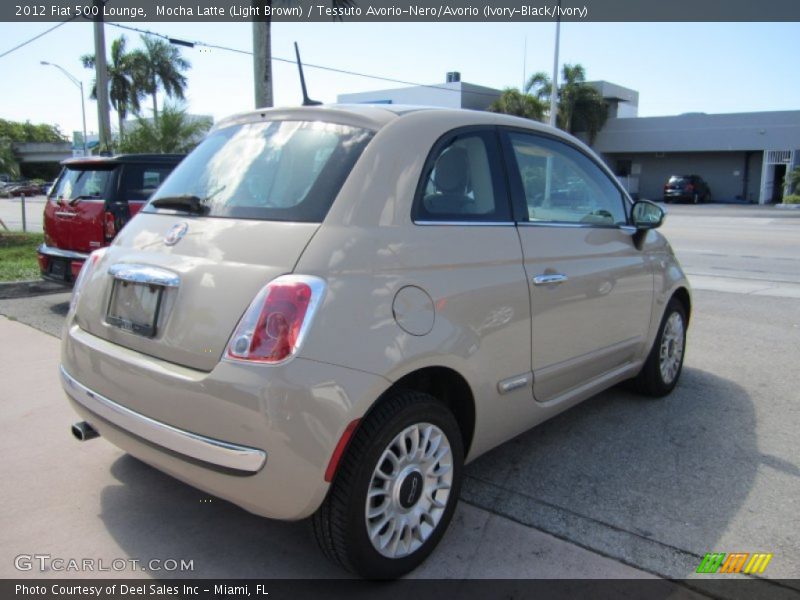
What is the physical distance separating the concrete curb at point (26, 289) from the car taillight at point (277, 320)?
687 cm

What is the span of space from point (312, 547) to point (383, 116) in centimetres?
190

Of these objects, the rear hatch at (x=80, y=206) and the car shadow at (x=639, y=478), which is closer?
the car shadow at (x=639, y=478)

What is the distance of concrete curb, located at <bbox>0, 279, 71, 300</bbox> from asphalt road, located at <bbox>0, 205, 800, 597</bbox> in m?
5.52

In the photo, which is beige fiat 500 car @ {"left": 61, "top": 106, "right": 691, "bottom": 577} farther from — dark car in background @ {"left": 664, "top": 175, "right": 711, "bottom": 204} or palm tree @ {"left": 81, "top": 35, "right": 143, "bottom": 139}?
palm tree @ {"left": 81, "top": 35, "right": 143, "bottom": 139}

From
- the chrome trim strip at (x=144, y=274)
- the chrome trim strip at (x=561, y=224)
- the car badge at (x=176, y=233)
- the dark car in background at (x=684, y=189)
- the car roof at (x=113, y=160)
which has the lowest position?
the chrome trim strip at (x=144, y=274)

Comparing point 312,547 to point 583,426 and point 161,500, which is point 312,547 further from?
point 583,426

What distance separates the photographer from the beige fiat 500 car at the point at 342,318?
2279 mm

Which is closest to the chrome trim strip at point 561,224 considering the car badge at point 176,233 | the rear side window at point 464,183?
the rear side window at point 464,183

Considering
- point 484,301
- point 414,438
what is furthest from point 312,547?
point 484,301

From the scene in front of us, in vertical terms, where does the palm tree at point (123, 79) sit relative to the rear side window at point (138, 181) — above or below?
above

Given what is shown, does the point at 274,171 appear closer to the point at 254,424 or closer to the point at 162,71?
the point at 254,424

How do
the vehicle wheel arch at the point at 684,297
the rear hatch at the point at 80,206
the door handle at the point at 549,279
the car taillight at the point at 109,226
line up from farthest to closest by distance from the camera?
the rear hatch at the point at 80,206 → the car taillight at the point at 109,226 → the vehicle wheel arch at the point at 684,297 → the door handle at the point at 549,279

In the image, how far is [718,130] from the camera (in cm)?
3994

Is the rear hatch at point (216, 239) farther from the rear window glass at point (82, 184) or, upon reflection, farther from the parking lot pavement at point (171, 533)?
the rear window glass at point (82, 184)
